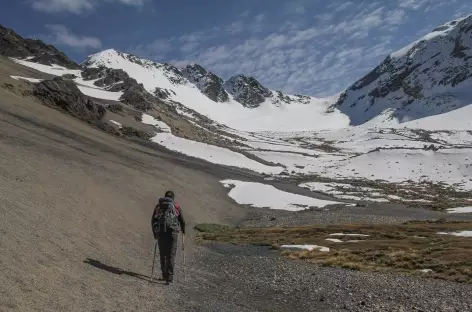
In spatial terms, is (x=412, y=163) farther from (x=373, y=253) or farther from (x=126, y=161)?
(x=373, y=253)

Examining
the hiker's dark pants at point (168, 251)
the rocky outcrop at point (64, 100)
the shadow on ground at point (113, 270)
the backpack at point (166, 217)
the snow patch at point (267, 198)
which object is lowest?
the shadow on ground at point (113, 270)

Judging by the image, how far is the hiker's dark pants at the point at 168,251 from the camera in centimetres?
1636

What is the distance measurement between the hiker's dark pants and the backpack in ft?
0.74

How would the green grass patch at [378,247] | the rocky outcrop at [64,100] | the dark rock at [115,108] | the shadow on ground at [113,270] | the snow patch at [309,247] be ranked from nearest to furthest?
the shadow on ground at [113,270] < the green grass patch at [378,247] < the snow patch at [309,247] < the rocky outcrop at [64,100] < the dark rock at [115,108]

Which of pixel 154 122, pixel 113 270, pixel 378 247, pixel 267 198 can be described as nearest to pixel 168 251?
pixel 113 270

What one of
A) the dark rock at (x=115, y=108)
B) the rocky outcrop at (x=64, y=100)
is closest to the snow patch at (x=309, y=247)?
the rocky outcrop at (x=64, y=100)

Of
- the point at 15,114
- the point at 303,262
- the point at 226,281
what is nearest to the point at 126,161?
the point at 15,114

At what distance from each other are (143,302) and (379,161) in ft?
367

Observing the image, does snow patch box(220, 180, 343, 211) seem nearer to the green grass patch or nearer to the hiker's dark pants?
the green grass patch

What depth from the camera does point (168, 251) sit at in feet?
53.7

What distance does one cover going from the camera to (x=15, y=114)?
58.9 meters

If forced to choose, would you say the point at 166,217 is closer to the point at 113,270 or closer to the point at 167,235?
the point at 167,235

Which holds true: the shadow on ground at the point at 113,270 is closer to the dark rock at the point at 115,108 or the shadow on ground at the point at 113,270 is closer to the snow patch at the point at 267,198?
the snow patch at the point at 267,198

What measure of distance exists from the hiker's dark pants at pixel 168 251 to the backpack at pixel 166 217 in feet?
0.74
